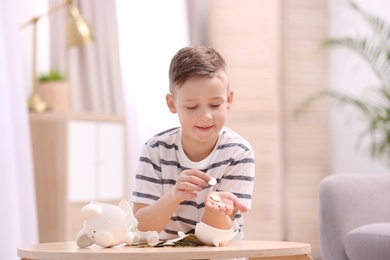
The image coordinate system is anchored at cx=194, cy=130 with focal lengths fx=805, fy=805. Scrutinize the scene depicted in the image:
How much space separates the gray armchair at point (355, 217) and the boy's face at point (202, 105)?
111cm

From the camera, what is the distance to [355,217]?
10.0 ft

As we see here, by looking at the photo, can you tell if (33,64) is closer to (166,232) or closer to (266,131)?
(266,131)

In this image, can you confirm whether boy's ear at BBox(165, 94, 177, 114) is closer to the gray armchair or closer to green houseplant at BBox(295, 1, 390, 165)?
the gray armchair

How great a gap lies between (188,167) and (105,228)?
13.7 inches

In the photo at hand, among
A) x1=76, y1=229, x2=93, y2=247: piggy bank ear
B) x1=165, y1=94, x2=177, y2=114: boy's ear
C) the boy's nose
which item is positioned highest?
x1=165, y1=94, x2=177, y2=114: boy's ear

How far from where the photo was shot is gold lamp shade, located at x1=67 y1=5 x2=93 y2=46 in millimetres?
5082

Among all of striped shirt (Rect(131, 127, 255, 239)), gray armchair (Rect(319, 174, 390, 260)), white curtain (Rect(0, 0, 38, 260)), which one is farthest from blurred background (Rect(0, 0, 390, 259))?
striped shirt (Rect(131, 127, 255, 239))

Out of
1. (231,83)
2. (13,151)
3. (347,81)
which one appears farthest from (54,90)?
(347,81)

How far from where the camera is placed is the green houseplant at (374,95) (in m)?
4.99

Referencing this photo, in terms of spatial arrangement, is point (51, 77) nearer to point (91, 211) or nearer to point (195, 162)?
point (195, 162)

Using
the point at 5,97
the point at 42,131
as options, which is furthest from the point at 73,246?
the point at 42,131

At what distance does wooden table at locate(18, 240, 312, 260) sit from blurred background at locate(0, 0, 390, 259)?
2.70 m

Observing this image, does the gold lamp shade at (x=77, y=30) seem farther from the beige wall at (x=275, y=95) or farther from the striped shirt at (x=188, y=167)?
the striped shirt at (x=188, y=167)

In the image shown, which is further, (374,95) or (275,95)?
(374,95)
